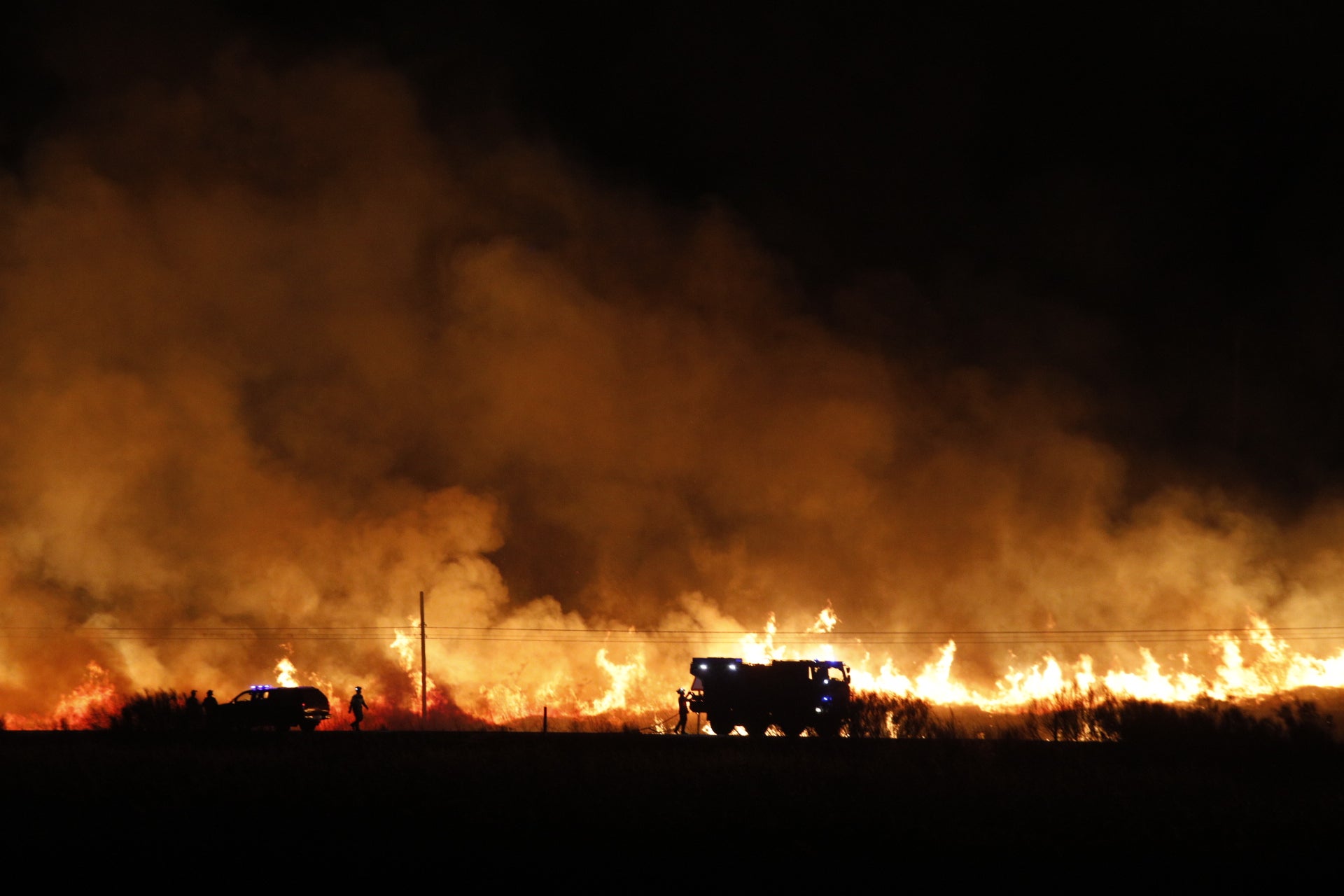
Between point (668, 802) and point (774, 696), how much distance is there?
17.3 metres

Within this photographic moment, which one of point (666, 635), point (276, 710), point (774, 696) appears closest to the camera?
point (774, 696)

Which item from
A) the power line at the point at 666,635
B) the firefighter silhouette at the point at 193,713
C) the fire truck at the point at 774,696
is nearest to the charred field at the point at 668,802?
the firefighter silhouette at the point at 193,713

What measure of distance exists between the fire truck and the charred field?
920 centimetres

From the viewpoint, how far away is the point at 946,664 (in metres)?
56.8

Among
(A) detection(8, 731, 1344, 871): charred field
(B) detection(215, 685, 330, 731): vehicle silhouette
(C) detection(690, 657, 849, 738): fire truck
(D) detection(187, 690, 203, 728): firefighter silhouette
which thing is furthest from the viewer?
(B) detection(215, 685, 330, 731): vehicle silhouette

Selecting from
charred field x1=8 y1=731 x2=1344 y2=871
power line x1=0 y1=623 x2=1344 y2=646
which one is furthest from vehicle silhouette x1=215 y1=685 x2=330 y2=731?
power line x1=0 y1=623 x2=1344 y2=646

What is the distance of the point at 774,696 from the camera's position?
32.4 m

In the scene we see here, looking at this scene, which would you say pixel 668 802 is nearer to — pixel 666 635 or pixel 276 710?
pixel 276 710

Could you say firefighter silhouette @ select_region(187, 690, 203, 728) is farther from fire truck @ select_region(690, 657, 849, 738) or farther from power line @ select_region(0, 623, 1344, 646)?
power line @ select_region(0, 623, 1344, 646)

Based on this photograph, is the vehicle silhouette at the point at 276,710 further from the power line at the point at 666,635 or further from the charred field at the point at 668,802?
the power line at the point at 666,635

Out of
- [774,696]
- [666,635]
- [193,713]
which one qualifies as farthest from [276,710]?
[666,635]

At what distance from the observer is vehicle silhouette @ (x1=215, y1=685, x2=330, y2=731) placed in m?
33.0

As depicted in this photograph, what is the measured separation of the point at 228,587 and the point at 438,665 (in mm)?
12013

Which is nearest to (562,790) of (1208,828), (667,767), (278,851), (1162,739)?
(667,767)
